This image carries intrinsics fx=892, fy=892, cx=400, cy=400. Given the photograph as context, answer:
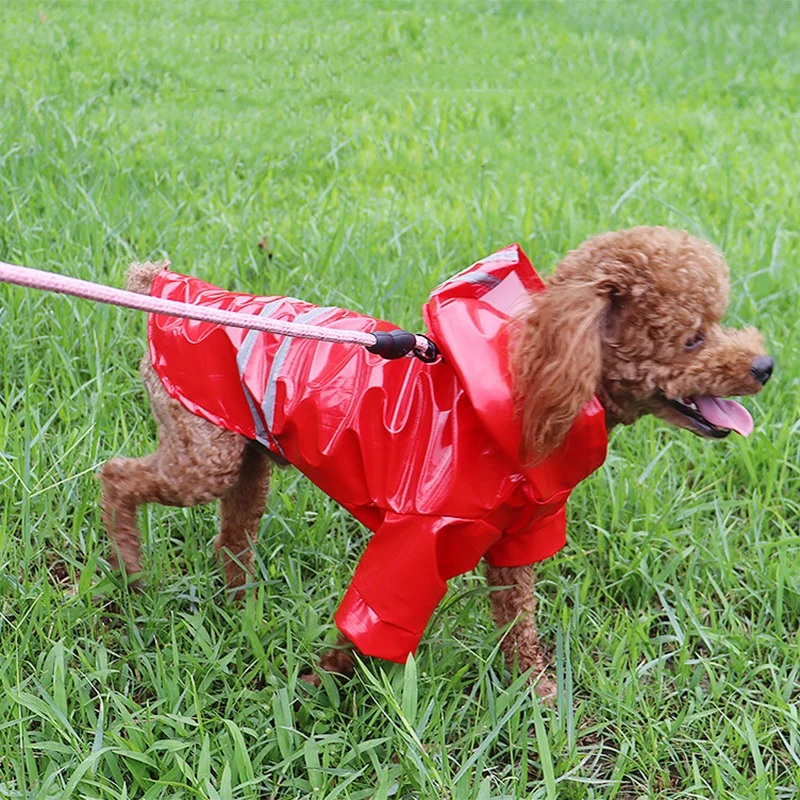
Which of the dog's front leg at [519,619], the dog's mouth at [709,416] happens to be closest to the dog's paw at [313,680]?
the dog's front leg at [519,619]

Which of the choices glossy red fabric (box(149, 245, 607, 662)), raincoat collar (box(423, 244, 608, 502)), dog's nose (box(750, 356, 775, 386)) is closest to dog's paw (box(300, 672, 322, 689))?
glossy red fabric (box(149, 245, 607, 662))

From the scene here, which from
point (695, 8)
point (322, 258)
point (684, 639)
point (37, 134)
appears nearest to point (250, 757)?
point (684, 639)

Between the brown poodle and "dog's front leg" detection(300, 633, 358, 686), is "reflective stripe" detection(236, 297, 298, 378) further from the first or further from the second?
"dog's front leg" detection(300, 633, 358, 686)

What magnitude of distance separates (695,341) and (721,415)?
0.16 meters

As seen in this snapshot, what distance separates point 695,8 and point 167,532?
708 centimetres

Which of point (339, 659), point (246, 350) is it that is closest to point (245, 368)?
point (246, 350)

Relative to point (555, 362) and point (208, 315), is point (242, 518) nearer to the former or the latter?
point (208, 315)

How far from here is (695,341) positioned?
1696mm

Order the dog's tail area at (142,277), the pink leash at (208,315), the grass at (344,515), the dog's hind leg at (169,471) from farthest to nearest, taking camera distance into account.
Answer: the dog's tail area at (142,277), the dog's hind leg at (169,471), the grass at (344,515), the pink leash at (208,315)

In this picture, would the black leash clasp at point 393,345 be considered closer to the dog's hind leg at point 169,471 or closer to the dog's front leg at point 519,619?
the dog's hind leg at point 169,471

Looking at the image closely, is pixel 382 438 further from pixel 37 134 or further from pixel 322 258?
pixel 37 134

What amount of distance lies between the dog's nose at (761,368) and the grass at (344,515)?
0.66 meters

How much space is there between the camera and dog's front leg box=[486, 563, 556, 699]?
191 centimetres

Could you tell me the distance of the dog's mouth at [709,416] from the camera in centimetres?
171
